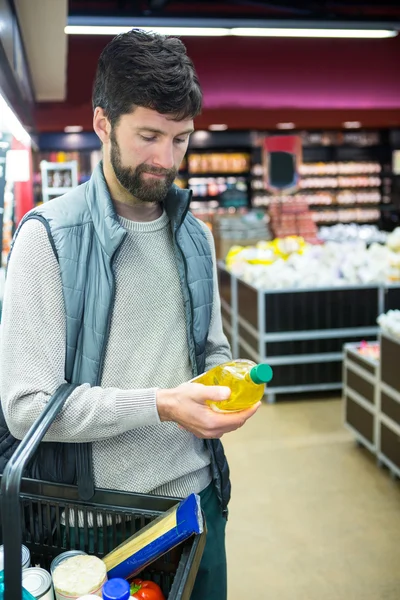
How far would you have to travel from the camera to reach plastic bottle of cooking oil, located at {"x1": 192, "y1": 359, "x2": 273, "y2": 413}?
1262 millimetres

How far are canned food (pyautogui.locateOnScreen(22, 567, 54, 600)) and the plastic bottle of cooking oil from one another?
16.5 inches

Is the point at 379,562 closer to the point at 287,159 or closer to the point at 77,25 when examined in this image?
the point at 77,25

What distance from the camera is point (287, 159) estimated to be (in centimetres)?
1226

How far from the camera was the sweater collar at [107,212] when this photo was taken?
135cm

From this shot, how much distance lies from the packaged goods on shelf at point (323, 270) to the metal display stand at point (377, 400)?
1193 millimetres

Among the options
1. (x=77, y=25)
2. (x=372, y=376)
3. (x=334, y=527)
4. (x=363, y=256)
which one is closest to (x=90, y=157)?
(x=77, y=25)

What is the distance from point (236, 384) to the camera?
1.29 meters

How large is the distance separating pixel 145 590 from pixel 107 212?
0.75 meters

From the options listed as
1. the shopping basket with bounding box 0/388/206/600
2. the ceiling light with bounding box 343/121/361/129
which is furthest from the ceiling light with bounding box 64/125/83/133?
the shopping basket with bounding box 0/388/206/600

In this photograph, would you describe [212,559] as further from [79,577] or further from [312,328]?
[312,328]

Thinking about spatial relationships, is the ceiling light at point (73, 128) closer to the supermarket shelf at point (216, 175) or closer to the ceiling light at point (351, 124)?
the supermarket shelf at point (216, 175)

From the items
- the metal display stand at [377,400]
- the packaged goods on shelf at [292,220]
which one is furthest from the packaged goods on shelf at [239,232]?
the metal display stand at [377,400]

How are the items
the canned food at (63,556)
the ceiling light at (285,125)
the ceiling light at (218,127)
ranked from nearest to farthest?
the canned food at (63,556), the ceiling light at (218,127), the ceiling light at (285,125)

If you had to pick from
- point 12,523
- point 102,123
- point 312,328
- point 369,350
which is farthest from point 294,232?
point 12,523
